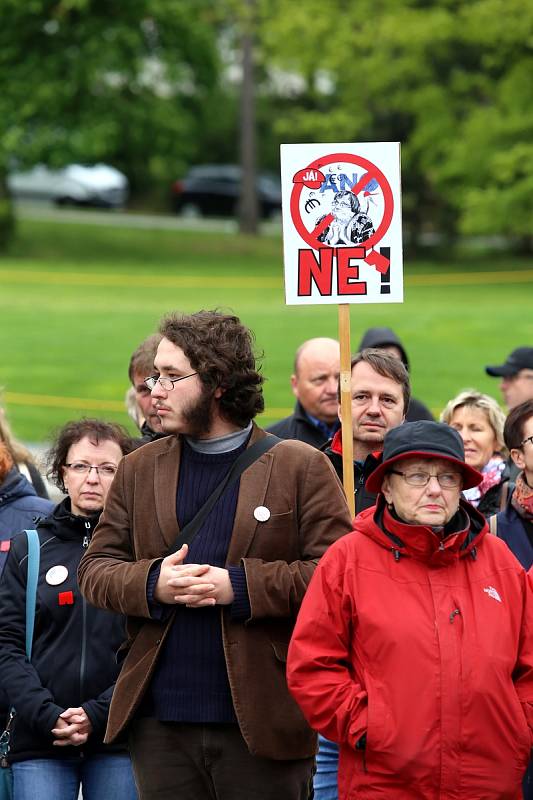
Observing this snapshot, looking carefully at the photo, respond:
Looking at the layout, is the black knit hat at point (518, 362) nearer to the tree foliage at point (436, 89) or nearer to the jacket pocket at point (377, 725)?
the jacket pocket at point (377, 725)

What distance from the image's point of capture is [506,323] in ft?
74.2

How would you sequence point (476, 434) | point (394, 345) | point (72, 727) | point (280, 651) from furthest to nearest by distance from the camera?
point (394, 345)
point (476, 434)
point (72, 727)
point (280, 651)

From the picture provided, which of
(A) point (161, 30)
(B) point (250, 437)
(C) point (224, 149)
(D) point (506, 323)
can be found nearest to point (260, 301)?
(D) point (506, 323)

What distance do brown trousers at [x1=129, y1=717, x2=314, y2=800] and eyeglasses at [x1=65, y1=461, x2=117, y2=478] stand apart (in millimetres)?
1260

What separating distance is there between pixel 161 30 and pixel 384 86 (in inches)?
262

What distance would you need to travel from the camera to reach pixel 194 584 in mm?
4469

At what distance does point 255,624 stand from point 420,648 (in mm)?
593

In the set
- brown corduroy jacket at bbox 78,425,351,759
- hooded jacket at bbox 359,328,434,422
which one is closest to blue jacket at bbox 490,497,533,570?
brown corduroy jacket at bbox 78,425,351,759

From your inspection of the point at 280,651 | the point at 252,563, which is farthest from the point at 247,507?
the point at 280,651

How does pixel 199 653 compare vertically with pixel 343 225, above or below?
below

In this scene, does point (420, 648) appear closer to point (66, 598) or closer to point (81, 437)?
point (66, 598)

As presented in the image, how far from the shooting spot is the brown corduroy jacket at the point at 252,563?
456cm

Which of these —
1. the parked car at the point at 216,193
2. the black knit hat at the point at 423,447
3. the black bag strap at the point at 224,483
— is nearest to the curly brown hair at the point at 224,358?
the black bag strap at the point at 224,483

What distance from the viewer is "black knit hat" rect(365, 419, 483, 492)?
4.40 metres
